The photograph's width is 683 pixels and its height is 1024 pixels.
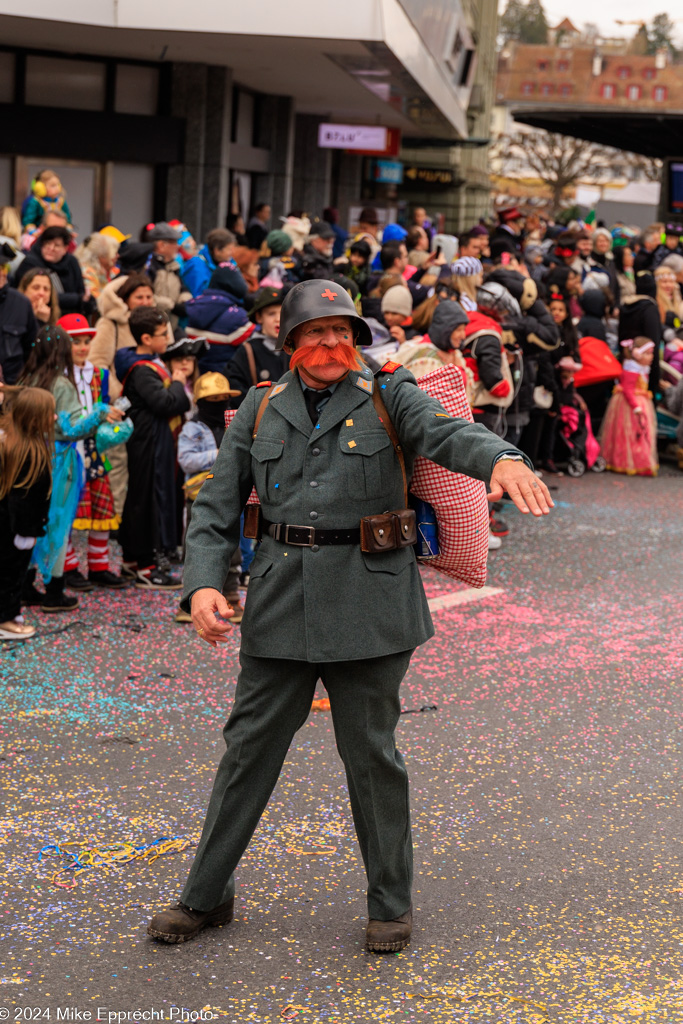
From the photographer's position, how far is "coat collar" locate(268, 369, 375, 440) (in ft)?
12.5

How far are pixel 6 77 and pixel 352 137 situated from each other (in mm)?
6954

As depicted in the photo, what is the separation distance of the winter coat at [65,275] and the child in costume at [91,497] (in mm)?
2051

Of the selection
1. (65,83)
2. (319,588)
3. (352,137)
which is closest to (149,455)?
(319,588)

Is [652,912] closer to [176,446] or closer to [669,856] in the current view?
[669,856]

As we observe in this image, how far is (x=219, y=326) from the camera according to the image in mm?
8734

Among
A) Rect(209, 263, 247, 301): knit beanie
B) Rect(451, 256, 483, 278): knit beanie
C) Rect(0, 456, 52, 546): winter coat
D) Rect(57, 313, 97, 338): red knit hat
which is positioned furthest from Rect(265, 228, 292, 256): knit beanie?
Rect(0, 456, 52, 546): winter coat

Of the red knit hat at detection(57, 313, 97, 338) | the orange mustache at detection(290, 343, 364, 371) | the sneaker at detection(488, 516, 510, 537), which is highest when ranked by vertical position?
the orange mustache at detection(290, 343, 364, 371)

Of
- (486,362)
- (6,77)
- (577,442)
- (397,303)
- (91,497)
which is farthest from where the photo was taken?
(6,77)

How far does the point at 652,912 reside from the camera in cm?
421

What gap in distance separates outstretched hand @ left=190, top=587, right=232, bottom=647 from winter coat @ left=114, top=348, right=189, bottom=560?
164 inches

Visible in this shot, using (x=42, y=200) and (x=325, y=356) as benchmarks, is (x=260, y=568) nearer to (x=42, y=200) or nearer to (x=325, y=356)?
(x=325, y=356)

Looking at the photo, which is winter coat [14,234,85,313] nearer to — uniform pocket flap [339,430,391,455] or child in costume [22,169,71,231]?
child in costume [22,169,71,231]

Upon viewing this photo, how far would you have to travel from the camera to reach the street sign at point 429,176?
3788 cm

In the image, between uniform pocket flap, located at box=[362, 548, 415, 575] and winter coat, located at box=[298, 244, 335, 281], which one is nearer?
uniform pocket flap, located at box=[362, 548, 415, 575]
